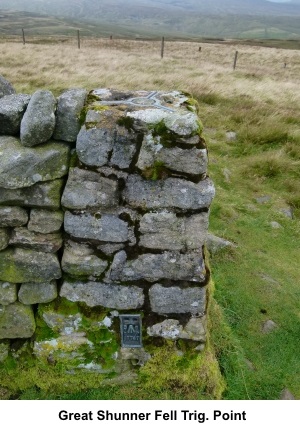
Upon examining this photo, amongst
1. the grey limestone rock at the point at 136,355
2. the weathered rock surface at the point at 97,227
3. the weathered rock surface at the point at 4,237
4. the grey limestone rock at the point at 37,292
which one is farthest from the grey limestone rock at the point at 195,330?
the weathered rock surface at the point at 4,237

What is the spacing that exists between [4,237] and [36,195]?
46 centimetres

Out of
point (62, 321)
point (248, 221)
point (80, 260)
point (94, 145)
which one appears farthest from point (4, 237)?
point (248, 221)

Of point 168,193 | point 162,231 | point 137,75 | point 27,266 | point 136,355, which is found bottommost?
point 137,75

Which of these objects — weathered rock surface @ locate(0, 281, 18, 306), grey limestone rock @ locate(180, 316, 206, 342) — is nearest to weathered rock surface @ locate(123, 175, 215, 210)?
grey limestone rock @ locate(180, 316, 206, 342)

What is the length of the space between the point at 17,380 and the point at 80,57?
2169 cm

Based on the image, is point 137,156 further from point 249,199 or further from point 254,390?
point 249,199

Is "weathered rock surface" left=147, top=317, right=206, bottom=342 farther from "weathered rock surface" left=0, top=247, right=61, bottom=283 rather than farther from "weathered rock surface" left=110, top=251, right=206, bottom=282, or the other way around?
"weathered rock surface" left=0, top=247, right=61, bottom=283

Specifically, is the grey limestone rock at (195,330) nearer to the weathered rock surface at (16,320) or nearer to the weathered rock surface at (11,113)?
the weathered rock surface at (16,320)

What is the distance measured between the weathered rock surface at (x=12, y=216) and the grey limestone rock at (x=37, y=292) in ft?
1.83

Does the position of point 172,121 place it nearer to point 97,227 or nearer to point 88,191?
point 88,191

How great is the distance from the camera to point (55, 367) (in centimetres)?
372

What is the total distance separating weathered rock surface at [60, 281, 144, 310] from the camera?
3.43 metres

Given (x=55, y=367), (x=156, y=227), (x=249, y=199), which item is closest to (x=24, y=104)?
(x=156, y=227)

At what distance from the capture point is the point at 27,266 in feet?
10.8
